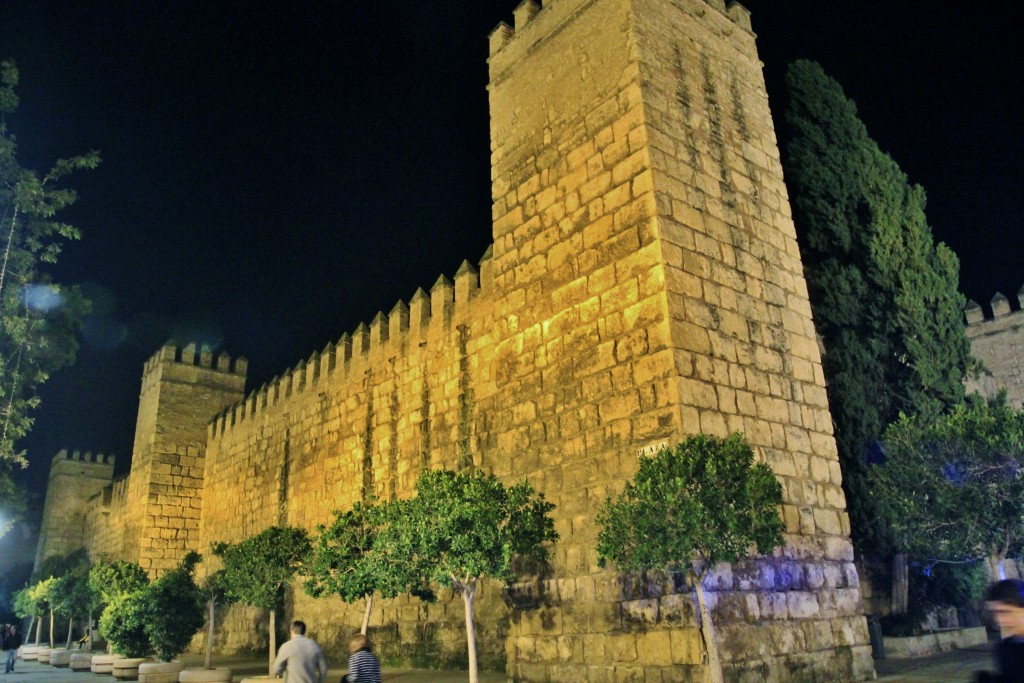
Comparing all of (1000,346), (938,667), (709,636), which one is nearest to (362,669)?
(709,636)

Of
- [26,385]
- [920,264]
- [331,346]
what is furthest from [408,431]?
[920,264]

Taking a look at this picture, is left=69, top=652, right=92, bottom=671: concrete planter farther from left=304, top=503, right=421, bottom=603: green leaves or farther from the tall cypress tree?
the tall cypress tree

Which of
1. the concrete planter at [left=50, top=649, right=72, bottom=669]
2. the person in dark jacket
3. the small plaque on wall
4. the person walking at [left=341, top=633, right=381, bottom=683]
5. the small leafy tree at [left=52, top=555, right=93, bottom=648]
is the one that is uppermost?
the small plaque on wall

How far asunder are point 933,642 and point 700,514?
226 inches

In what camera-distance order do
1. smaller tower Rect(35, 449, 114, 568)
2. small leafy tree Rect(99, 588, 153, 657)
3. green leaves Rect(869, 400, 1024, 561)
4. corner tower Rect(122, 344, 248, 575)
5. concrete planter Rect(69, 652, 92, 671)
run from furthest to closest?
smaller tower Rect(35, 449, 114, 568) → corner tower Rect(122, 344, 248, 575) → concrete planter Rect(69, 652, 92, 671) → small leafy tree Rect(99, 588, 153, 657) → green leaves Rect(869, 400, 1024, 561)

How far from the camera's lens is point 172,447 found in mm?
18531

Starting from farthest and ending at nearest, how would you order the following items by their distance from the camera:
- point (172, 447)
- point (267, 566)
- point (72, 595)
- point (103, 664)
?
point (172, 447) → point (72, 595) → point (103, 664) → point (267, 566)

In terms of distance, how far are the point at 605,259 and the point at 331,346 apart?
27.0ft

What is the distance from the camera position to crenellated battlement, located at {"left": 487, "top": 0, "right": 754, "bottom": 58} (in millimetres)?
8461

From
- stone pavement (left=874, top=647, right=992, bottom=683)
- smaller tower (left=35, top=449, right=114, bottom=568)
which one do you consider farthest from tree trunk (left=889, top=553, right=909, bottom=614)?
smaller tower (left=35, top=449, right=114, bottom=568)

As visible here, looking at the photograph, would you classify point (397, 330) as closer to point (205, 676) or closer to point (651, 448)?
point (205, 676)

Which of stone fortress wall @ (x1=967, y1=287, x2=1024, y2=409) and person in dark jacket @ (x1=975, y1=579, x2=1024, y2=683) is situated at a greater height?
stone fortress wall @ (x1=967, y1=287, x2=1024, y2=409)

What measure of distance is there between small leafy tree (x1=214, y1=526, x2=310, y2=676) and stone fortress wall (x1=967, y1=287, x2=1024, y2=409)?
1445 cm

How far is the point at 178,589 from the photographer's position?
10719mm
